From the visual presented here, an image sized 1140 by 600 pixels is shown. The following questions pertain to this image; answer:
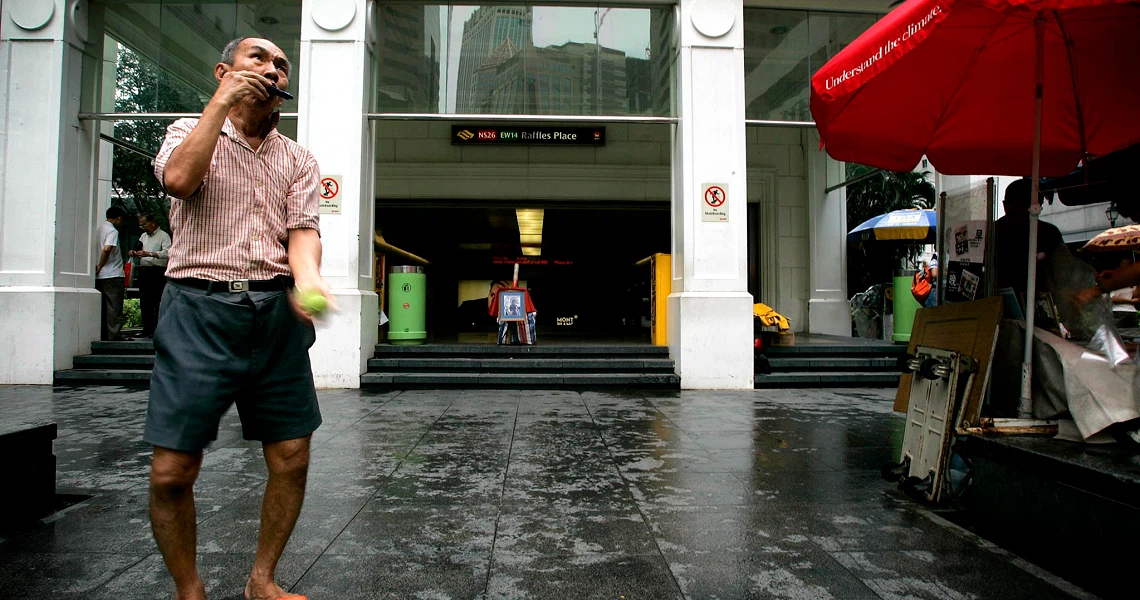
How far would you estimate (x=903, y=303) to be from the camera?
10891mm

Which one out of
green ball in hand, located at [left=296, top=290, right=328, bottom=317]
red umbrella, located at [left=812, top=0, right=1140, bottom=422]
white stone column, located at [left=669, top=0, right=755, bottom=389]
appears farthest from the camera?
white stone column, located at [left=669, top=0, right=755, bottom=389]

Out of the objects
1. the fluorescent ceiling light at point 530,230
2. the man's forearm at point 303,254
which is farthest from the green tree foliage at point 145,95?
the man's forearm at point 303,254

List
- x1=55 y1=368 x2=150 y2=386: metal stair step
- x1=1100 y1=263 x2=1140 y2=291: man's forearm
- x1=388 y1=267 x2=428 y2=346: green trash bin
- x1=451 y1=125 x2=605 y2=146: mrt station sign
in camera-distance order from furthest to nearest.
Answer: x1=451 y1=125 x2=605 y2=146: mrt station sign < x1=388 y1=267 x2=428 y2=346: green trash bin < x1=55 y1=368 x2=150 y2=386: metal stair step < x1=1100 y1=263 x2=1140 y2=291: man's forearm

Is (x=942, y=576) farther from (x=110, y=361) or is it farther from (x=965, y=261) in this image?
(x=110, y=361)

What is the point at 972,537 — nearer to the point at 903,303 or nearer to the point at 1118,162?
the point at 1118,162

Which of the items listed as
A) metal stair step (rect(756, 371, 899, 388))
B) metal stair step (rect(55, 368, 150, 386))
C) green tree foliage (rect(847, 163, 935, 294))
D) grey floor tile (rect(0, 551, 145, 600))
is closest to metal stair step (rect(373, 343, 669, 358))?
metal stair step (rect(756, 371, 899, 388))

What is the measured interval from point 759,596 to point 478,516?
1.47m

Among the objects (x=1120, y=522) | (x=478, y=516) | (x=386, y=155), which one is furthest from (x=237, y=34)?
(x=1120, y=522)

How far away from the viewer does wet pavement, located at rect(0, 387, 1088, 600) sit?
2.47 m

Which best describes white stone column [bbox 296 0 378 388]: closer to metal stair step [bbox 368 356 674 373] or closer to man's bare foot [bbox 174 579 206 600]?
metal stair step [bbox 368 356 674 373]

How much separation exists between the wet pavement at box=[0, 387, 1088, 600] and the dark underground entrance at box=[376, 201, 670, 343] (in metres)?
10.9

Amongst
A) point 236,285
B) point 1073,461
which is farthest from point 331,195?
point 1073,461

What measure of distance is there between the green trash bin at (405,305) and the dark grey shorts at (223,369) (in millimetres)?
7853

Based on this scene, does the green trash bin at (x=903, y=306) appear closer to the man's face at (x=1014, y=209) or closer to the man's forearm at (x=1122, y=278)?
the man's face at (x=1014, y=209)
